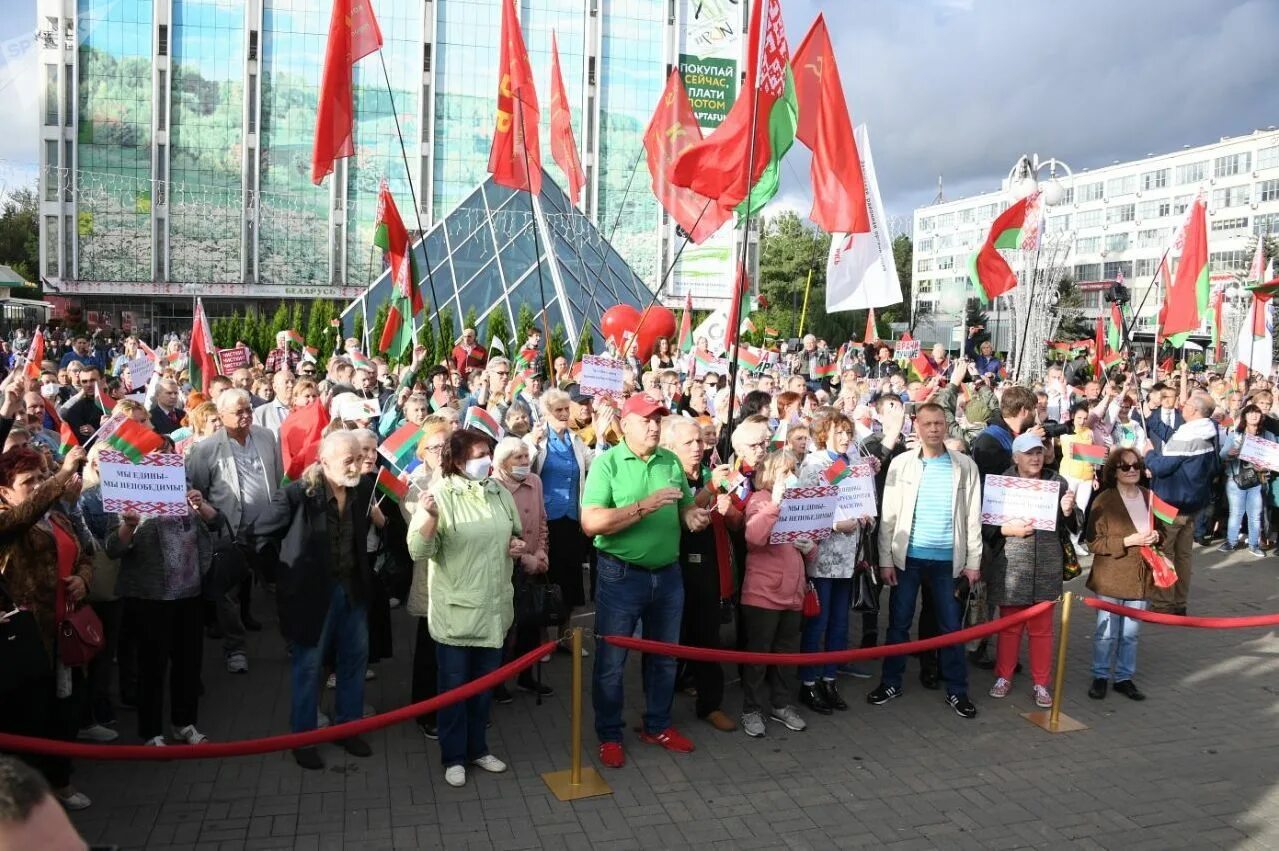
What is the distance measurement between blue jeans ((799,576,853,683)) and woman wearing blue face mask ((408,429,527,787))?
7.04ft

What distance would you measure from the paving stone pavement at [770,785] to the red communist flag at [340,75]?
562 cm

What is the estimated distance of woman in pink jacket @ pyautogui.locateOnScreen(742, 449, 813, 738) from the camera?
552 centimetres

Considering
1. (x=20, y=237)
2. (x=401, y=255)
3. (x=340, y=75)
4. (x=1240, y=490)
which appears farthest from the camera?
(x=20, y=237)

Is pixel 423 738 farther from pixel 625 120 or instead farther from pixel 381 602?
pixel 625 120

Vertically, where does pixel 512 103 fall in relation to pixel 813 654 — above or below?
above

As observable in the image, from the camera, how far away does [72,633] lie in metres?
4.52

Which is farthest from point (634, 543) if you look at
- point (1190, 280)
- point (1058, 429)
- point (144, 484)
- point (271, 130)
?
point (271, 130)

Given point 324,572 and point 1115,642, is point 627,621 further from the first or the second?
point 1115,642

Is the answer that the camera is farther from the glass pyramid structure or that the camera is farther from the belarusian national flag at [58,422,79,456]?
the glass pyramid structure

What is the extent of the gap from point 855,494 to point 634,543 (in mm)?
1557

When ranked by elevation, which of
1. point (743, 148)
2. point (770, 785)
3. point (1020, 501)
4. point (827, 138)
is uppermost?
point (827, 138)

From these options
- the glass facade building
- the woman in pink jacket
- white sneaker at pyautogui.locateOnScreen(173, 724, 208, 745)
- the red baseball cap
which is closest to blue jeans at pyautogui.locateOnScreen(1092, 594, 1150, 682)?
the woman in pink jacket

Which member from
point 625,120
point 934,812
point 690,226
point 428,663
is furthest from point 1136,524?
point 625,120

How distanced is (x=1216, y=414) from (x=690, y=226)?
631 cm
